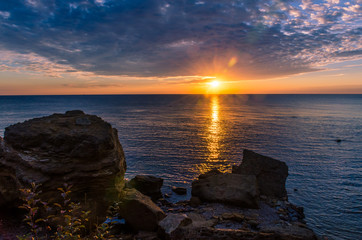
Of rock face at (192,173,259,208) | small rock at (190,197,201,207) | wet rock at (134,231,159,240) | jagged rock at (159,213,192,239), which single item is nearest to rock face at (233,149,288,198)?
rock face at (192,173,259,208)

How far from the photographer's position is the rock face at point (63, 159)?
11227 millimetres

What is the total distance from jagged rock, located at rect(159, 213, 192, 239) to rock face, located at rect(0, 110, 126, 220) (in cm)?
419

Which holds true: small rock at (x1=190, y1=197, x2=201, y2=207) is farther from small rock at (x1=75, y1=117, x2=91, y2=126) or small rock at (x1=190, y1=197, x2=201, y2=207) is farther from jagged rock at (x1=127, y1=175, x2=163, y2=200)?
small rock at (x1=75, y1=117, x2=91, y2=126)

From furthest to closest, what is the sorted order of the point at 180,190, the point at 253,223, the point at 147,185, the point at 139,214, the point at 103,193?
the point at 180,190 < the point at 147,185 < the point at 253,223 < the point at 103,193 < the point at 139,214

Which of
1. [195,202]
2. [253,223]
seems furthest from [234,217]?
[195,202]

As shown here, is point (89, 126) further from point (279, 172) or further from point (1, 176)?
point (279, 172)

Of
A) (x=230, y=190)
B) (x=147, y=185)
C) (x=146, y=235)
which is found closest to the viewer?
(x=146, y=235)

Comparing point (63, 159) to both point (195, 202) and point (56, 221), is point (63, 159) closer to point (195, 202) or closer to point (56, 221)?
point (56, 221)

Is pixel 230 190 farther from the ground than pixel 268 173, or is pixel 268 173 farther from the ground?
pixel 268 173

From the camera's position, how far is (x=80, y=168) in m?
12.4

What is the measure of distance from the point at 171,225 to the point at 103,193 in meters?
4.93

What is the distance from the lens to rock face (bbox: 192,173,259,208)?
16.5 m

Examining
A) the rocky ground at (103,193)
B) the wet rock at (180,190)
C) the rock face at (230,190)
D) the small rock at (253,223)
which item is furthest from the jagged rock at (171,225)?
the wet rock at (180,190)

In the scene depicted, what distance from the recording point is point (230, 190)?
1717 cm
